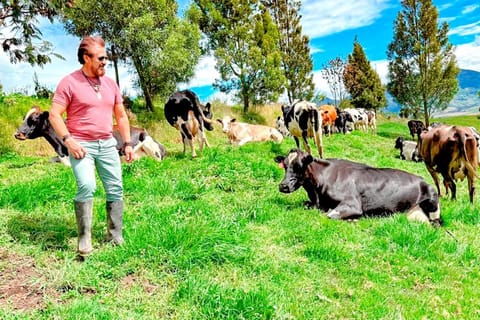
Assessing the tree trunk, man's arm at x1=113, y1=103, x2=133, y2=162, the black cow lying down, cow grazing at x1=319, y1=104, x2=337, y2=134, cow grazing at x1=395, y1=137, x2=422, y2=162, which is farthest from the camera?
cow grazing at x1=319, y1=104, x2=337, y2=134

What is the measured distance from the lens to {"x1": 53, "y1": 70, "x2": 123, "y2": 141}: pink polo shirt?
4254 millimetres

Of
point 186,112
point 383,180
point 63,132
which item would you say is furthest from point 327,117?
point 63,132

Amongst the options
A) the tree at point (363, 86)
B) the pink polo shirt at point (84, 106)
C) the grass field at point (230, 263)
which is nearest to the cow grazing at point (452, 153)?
the grass field at point (230, 263)

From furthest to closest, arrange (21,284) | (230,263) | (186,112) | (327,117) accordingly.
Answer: (327,117) → (186,112) → (230,263) → (21,284)

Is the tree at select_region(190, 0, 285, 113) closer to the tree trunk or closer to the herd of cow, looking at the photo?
the tree trunk

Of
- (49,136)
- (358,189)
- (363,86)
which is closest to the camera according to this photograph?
(358,189)

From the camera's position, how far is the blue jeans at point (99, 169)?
439cm

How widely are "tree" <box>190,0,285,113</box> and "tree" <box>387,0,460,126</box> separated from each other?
12.5m

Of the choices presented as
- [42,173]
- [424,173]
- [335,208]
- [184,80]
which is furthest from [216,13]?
[335,208]

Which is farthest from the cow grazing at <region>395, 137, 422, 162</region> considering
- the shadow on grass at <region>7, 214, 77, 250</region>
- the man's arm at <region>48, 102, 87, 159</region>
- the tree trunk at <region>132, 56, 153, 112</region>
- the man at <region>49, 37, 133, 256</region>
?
the man's arm at <region>48, 102, 87, 159</region>

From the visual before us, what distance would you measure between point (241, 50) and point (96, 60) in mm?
27503

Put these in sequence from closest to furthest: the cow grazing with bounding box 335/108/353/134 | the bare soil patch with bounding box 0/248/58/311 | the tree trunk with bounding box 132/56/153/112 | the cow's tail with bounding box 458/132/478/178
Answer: the bare soil patch with bounding box 0/248/58/311 → the cow's tail with bounding box 458/132/478/178 → the tree trunk with bounding box 132/56/153/112 → the cow grazing with bounding box 335/108/353/134

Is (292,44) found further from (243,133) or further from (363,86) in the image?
(243,133)

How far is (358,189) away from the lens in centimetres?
701
